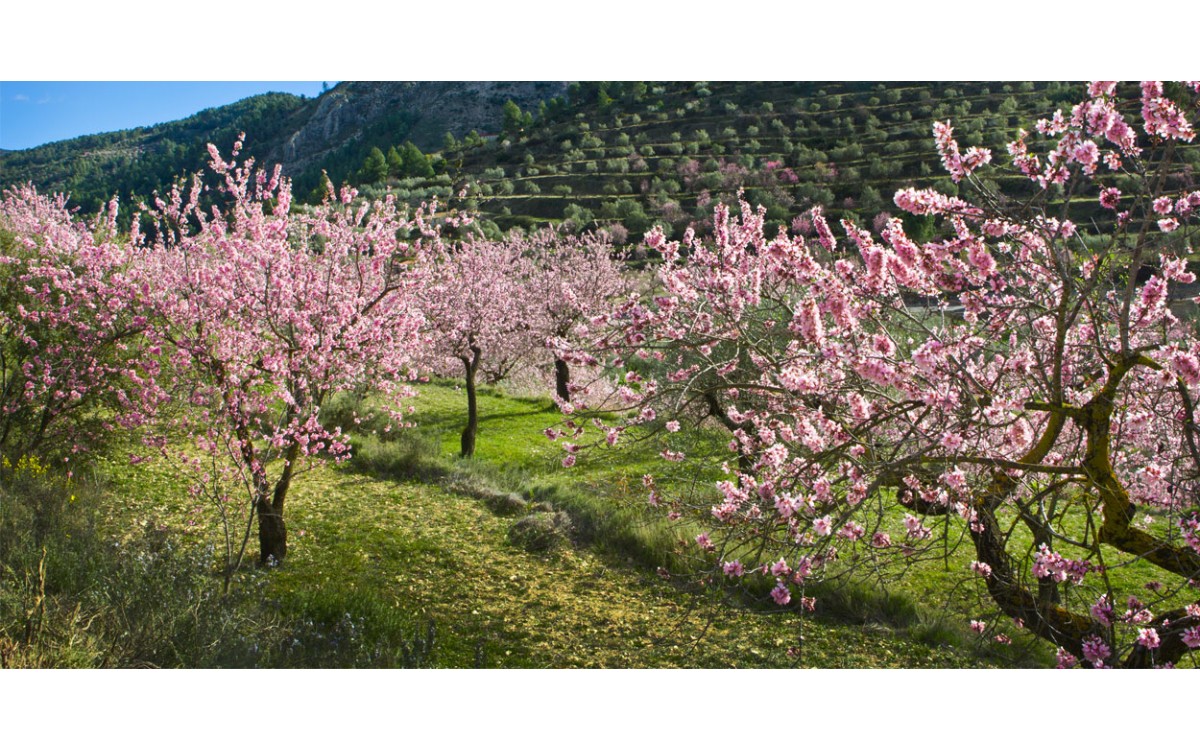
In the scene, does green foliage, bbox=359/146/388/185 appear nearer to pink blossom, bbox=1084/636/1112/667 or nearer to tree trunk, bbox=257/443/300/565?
tree trunk, bbox=257/443/300/565

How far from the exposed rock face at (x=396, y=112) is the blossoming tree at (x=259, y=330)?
4.17 meters

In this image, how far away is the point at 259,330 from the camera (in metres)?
4.03

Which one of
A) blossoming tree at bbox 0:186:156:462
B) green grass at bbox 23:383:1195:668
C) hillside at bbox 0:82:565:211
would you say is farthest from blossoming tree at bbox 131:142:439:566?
hillside at bbox 0:82:565:211

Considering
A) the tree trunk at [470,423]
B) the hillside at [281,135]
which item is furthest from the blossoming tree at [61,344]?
the tree trunk at [470,423]

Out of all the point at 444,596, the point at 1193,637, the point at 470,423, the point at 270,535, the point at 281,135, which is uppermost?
the point at 281,135

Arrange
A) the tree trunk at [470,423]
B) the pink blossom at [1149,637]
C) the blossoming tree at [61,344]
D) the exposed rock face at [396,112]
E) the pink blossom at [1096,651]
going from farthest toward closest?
1. the exposed rock face at [396,112]
2. the tree trunk at [470,423]
3. the blossoming tree at [61,344]
4. the pink blossom at [1096,651]
5. the pink blossom at [1149,637]

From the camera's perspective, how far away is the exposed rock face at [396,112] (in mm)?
9305

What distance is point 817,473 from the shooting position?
90.7 inches

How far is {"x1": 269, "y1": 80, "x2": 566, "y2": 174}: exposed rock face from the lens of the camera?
9.30 metres

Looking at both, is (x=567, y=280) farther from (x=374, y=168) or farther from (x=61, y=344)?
(x=61, y=344)

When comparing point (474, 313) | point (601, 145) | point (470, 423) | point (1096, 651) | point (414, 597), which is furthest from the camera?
point (601, 145)

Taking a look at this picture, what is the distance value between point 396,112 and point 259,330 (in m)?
6.98

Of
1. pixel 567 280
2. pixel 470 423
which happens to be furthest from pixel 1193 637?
pixel 567 280

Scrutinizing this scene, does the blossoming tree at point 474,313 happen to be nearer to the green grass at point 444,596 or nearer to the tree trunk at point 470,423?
the tree trunk at point 470,423
